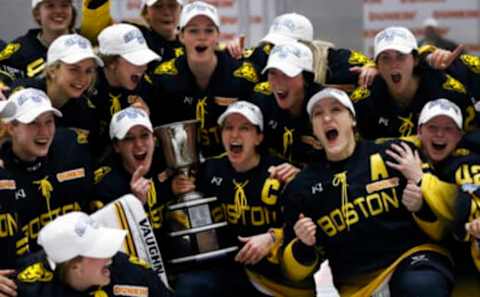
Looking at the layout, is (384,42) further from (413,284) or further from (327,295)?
(327,295)

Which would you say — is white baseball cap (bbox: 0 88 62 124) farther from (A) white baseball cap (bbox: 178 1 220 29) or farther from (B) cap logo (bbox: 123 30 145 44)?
(A) white baseball cap (bbox: 178 1 220 29)

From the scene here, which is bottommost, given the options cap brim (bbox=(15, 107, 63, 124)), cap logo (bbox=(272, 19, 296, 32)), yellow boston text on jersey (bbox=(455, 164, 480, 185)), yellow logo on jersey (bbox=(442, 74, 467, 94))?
yellow boston text on jersey (bbox=(455, 164, 480, 185))

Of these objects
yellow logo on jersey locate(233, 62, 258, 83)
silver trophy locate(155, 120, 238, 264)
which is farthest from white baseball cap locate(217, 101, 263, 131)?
yellow logo on jersey locate(233, 62, 258, 83)

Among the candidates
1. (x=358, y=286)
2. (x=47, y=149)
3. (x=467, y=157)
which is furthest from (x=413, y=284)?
(x=47, y=149)

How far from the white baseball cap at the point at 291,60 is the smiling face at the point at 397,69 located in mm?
357

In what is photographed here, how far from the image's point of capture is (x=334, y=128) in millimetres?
4965

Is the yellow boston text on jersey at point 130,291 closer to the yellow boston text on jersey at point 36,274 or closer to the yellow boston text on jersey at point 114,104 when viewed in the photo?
the yellow boston text on jersey at point 36,274

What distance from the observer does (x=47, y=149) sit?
497 centimetres

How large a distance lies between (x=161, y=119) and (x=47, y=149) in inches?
34.2

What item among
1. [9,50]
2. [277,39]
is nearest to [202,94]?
[277,39]

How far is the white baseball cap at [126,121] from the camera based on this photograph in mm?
5160

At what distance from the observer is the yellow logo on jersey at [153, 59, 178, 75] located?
18.5 feet

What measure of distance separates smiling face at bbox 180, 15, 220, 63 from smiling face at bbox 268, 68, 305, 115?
1.23 feet

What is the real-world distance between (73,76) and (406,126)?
5.27ft
